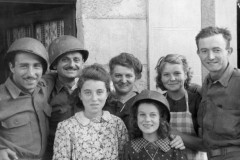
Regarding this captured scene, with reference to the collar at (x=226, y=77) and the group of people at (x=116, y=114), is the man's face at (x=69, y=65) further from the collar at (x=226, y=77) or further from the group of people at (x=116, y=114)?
the collar at (x=226, y=77)

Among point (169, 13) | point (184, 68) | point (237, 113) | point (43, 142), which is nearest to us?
point (237, 113)

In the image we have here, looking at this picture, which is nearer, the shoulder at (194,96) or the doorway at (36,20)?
the shoulder at (194,96)

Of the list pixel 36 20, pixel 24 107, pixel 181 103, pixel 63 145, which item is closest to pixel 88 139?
pixel 63 145

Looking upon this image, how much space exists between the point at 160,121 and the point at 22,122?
1.11 m

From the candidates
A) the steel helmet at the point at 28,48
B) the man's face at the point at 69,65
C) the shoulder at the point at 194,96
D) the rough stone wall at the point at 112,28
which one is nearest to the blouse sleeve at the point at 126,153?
the shoulder at the point at 194,96

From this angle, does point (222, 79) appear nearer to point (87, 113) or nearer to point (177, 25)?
point (87, 113)

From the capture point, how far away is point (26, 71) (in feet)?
11.4

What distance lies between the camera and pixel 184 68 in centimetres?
377

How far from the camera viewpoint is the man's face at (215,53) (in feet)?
11.3

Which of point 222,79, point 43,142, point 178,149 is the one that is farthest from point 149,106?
Result: point 43,142

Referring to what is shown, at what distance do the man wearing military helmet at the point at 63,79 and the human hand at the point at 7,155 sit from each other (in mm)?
465

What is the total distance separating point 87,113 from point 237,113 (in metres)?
1.18

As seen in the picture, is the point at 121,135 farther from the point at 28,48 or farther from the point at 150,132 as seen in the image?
the point at 28,48

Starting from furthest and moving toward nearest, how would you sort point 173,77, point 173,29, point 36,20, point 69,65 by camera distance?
1. point 36,20
2. point 173,29
3. point 69,65
4. point 173,77
